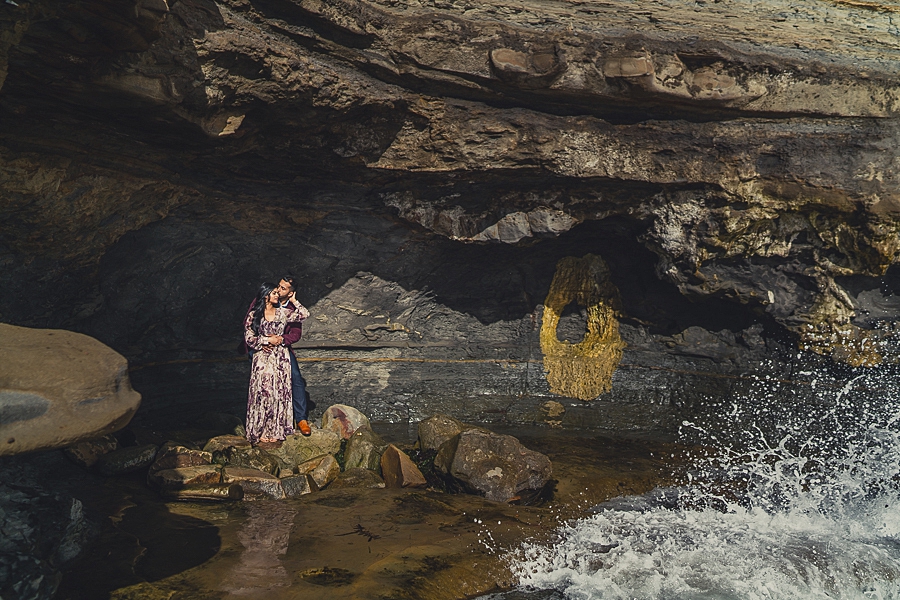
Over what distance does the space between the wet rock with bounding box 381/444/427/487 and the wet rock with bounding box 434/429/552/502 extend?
23cm

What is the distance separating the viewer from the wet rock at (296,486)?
5.80 metres

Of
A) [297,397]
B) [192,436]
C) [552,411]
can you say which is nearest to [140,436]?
[192,436]

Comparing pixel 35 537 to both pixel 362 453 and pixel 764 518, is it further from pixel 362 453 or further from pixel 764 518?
pixel 764 518

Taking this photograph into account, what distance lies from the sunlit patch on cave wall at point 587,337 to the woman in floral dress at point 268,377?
3764 millimetres

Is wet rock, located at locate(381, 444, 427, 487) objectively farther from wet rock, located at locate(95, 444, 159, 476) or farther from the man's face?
wet rock, located at locate(95, 444, 159, 476)

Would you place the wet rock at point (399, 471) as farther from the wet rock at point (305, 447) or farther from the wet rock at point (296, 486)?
the wet rock at point (305, 447)

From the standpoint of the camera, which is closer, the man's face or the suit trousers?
the man's face

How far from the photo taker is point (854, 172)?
7.22m

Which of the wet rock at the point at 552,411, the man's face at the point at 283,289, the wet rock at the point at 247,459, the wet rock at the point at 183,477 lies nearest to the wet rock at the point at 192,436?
the wet rock at the point at 247,459

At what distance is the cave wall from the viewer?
564cm

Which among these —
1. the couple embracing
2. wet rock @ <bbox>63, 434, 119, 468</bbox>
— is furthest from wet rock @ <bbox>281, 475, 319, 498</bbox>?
wet rock @ <bbox>63, 434, 119, 468</bbox>

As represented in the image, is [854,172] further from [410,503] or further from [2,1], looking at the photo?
[2,1]

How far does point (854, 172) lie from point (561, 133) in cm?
320

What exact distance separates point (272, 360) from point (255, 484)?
1.68 metres
